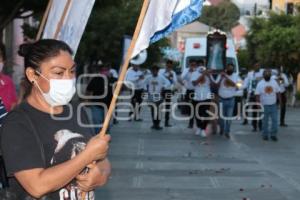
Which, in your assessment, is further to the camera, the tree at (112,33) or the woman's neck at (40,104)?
the tree at (112,33)

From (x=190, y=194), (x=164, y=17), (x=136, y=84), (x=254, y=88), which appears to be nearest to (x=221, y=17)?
(x=136, y=84)

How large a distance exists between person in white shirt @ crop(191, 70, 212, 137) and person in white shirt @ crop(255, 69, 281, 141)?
4.59 feet

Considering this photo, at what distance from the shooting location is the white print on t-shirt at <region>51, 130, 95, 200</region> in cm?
340

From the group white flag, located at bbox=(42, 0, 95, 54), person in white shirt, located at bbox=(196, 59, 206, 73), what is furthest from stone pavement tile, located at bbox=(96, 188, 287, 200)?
person in white shirt, located at bbox=(196, 59, 206, 73)

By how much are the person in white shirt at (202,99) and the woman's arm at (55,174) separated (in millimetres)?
14493

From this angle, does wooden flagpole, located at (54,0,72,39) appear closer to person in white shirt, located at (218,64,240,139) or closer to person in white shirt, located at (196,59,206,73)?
person in white shirt, located at (218,64,240,139)

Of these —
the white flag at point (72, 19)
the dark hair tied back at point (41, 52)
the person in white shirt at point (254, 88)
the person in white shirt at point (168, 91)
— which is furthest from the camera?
the person in white shirt at point (168, 91)

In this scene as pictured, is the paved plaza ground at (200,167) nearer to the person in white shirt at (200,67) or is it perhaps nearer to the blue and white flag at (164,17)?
the person in white shirt at (200,67)

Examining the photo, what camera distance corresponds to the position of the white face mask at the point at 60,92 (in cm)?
338

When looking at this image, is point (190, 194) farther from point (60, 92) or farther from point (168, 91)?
point (168, 91)

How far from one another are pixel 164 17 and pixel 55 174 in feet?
4.60

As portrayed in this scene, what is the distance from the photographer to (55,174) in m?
3.22

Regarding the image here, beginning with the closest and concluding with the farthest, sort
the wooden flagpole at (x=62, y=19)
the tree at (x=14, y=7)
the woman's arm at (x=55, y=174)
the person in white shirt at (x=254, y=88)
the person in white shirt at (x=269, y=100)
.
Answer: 1. the woman's arm at (x=55, y=174)
2. the wooden flagpole at (x=62, y=19)
3. the person in white shirt at (x=269, y=100)
4. the tree at (x=14, y=7)
5. the person in white shirt at (x=254, y=88)

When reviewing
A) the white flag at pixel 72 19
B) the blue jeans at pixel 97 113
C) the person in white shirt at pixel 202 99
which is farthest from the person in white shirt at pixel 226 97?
the white flag at pixel 72 19
